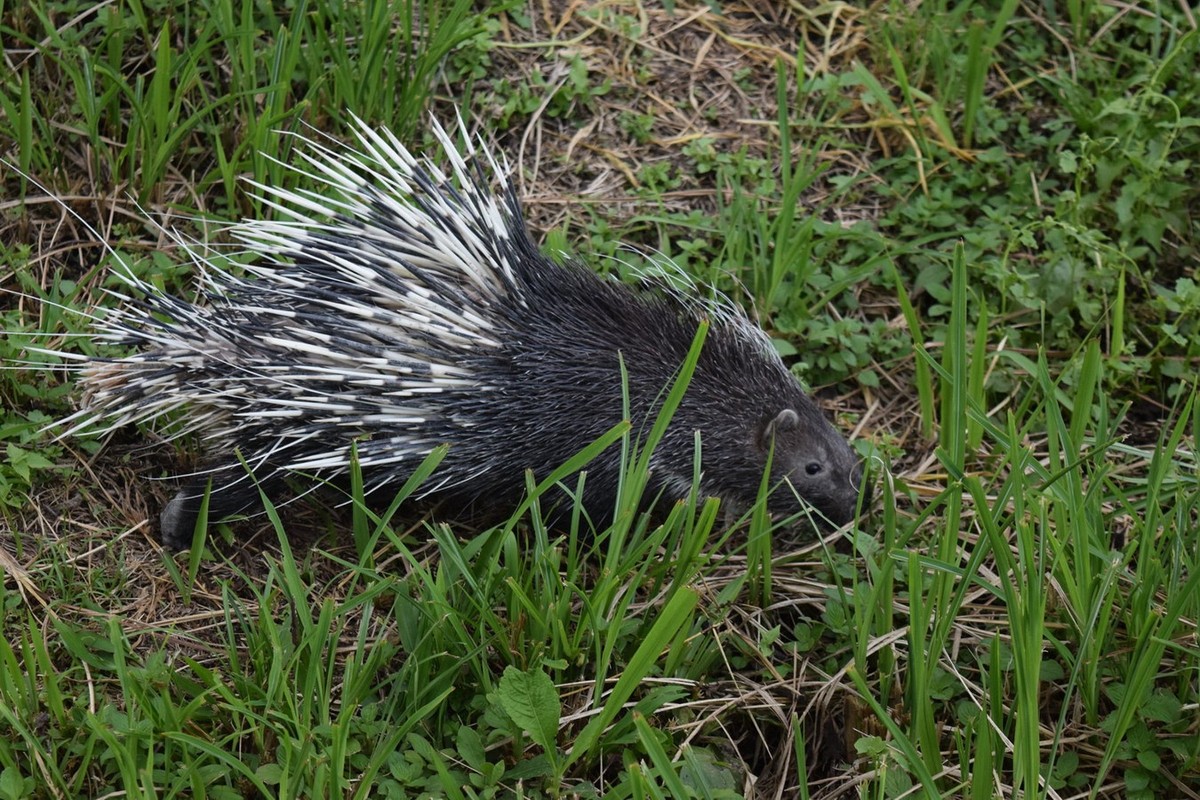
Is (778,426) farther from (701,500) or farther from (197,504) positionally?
(197,504)

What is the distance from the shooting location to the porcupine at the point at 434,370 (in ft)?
11.5

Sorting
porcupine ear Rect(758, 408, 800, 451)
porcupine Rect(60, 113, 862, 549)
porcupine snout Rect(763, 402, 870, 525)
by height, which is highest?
porcupine Rect(60, 113, 862, 549)

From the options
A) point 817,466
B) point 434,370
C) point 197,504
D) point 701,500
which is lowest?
point 701,500

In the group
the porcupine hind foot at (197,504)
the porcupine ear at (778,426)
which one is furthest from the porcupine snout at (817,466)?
the porcupine hind foot at (197,504)

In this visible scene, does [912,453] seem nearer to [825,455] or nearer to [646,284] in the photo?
[825,455]

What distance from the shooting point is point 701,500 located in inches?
158

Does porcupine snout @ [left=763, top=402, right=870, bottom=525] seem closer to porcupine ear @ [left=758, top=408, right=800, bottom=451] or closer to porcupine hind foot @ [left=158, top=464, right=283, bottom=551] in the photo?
porcupine ear @ [left=758, top=408, right=800, bottom=451]

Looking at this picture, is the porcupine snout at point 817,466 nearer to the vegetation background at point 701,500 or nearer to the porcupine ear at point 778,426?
the porcupine ear at point 778,426

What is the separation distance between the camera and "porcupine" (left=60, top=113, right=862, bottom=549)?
3.51m

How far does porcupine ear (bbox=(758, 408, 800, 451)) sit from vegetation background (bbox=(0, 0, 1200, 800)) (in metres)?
0.29

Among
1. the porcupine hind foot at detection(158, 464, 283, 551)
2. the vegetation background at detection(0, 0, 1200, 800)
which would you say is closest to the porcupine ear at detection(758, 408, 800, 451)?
the vegetation background at detection(0, 0, 1200, 800)

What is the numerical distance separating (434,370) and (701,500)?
101 cm

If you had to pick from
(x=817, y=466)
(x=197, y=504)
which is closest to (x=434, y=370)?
(x=197, y=504)

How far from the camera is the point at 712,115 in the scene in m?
5.16
